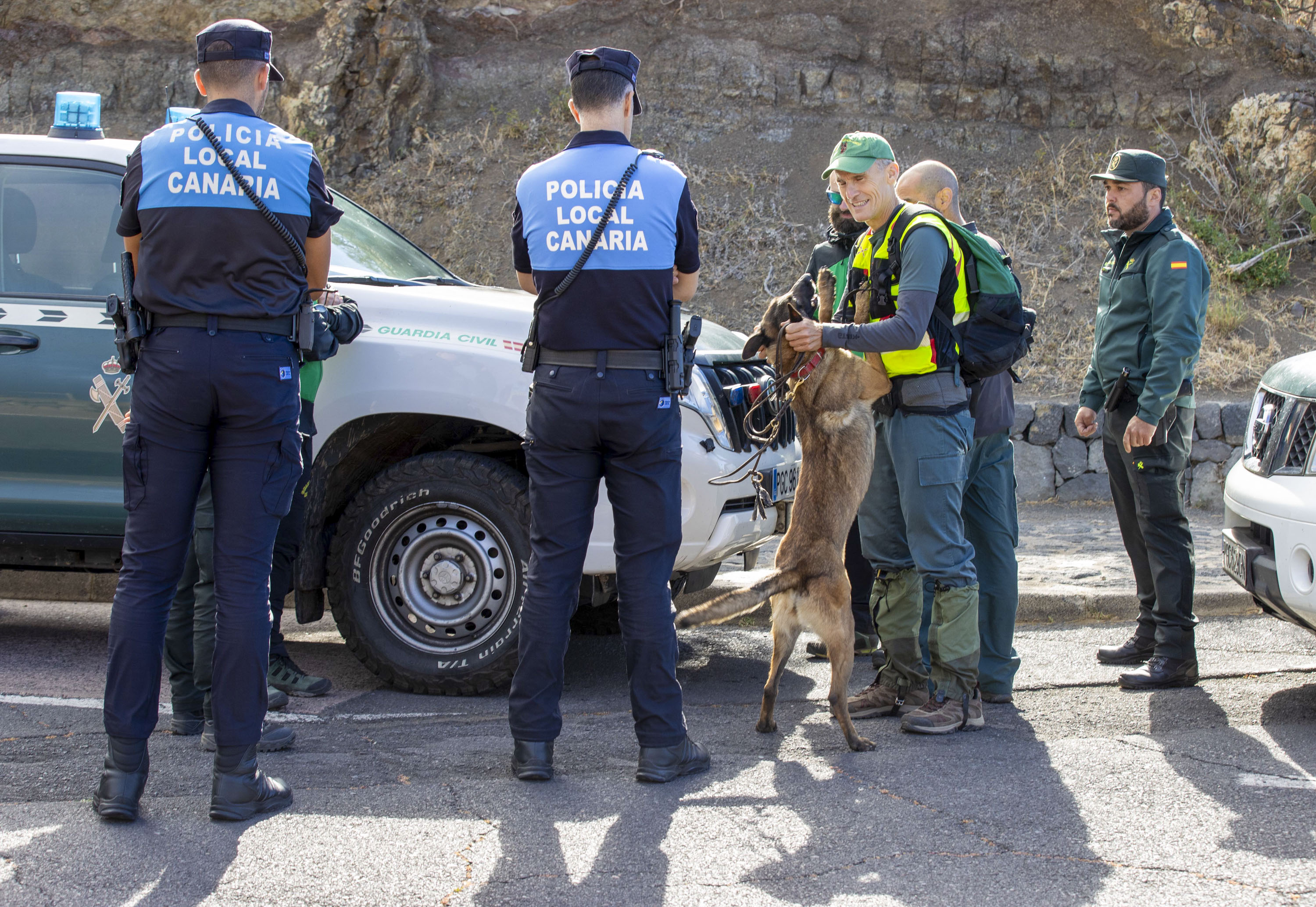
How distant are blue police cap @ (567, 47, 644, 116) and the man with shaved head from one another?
62.7 inches

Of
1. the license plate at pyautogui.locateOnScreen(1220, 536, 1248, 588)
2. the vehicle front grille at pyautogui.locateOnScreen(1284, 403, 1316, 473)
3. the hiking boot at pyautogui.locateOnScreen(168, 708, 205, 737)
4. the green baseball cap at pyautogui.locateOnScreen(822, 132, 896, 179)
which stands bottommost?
the hiking boot at pyautogui.locateOnScreen(168, 708, 205, 737)

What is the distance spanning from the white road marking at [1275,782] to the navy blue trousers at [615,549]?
1.83 meters

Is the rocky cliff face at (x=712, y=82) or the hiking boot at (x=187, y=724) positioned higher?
the rocky cliff face at (x=712, y=82)

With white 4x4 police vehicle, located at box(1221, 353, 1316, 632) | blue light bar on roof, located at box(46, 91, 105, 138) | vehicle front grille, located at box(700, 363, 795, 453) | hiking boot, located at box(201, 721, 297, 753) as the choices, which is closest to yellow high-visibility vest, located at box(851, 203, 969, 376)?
vehicle front grille, located at box(700, 363, 795, 453)

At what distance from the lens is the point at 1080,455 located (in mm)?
9367

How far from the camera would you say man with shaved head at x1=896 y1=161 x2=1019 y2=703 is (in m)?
4.83

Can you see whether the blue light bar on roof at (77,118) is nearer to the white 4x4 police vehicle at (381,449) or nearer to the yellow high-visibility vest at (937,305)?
the white 4x4 police vehicle at (381,449)

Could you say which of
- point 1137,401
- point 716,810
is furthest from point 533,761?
point 1137,401

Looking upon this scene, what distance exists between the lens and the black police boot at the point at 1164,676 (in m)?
4.98

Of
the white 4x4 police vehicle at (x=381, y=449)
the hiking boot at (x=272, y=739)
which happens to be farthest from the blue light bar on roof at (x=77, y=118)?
the hiking boot at (x=272, y=739)

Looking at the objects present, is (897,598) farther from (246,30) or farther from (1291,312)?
(1291,312)

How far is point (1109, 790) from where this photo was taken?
12.2ft

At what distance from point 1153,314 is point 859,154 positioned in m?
1.63

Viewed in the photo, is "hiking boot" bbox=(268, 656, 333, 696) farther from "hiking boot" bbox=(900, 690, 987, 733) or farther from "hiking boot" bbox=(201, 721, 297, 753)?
"hiking boot" bbox=(900, 690, 987, 733)
